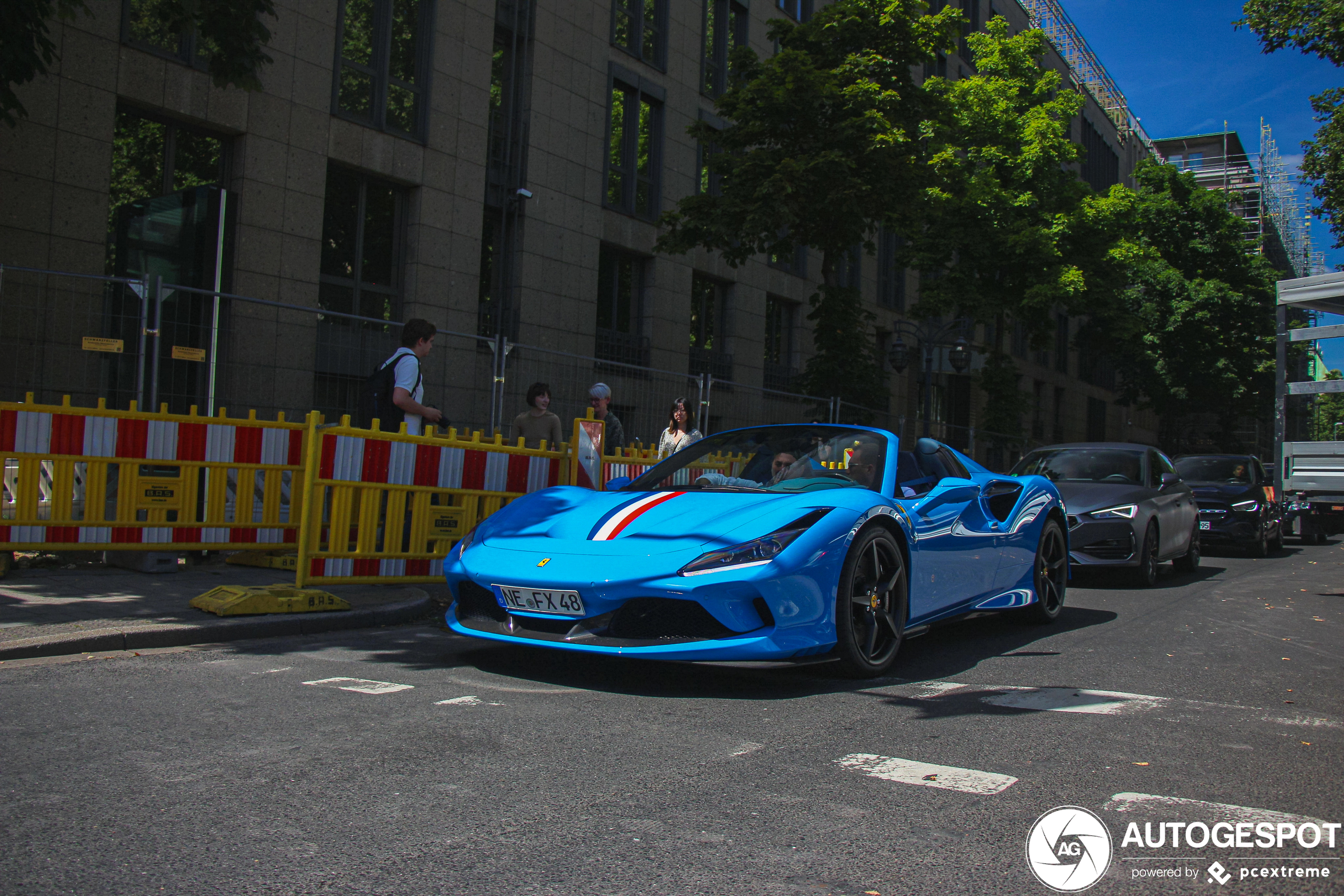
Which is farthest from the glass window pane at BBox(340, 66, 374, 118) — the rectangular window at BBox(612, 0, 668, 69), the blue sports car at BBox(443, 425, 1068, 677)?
the blue sports car at BBox(443, 425, 1068, 677)

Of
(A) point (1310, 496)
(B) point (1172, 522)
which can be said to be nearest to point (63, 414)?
(B) point (1172, 522)

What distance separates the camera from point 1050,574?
7.58 meters

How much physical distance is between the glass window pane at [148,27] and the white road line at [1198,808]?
13804 mm

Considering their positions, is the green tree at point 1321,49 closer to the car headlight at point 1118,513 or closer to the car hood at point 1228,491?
the car hood at point 1228,491

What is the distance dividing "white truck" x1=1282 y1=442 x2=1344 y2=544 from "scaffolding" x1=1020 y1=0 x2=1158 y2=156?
3311 centimetres

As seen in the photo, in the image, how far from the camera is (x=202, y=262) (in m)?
9.91

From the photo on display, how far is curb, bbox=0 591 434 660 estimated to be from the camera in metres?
4.99

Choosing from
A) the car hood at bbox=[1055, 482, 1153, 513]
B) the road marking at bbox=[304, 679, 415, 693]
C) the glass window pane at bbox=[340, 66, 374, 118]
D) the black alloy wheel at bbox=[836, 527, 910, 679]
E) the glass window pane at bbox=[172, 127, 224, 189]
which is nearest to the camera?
the road marking at bbox=[304, 679, 415, 693]

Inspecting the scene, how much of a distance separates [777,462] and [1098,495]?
20.0ft

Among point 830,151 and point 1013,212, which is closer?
point 830,151

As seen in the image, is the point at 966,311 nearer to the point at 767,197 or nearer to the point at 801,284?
the point at 801,284

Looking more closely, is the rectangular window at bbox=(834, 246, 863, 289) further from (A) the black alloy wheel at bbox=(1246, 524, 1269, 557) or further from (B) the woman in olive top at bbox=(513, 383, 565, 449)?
(B) the woman in olive top at bbox=(513, 383, 565, 449)

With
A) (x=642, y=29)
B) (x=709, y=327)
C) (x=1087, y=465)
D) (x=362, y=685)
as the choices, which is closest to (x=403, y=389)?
(x=362, y=685)

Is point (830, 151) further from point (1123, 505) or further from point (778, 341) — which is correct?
point (778, 341)
